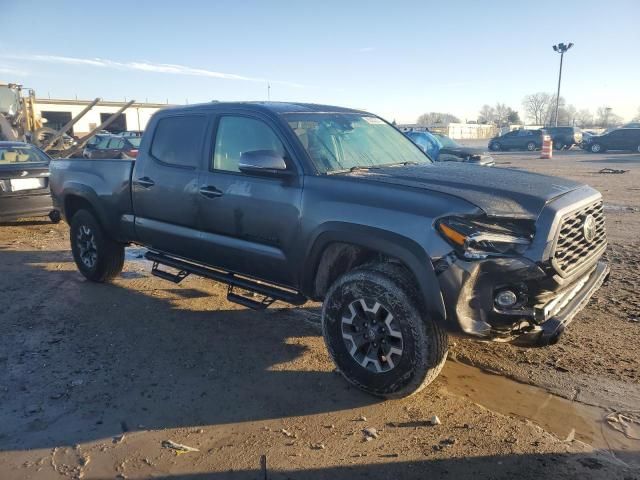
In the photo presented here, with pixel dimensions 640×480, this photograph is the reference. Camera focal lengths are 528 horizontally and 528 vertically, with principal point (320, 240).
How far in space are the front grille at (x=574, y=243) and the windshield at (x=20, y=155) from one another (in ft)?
30.6

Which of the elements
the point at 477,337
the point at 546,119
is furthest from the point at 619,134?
the point at 546,119

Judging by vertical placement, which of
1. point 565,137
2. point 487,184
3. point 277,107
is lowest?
point 487,184

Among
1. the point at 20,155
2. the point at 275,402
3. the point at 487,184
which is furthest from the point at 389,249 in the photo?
the point at 20,155

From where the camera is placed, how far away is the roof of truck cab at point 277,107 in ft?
14.4

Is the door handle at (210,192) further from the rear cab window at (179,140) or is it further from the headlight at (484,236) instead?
the headlight at (484,236)

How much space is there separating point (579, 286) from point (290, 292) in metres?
2.10

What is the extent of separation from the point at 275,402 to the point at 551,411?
70.7 inches

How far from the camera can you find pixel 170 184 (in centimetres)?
486

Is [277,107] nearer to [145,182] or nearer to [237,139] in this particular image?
[237,139]

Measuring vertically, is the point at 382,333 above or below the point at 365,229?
below

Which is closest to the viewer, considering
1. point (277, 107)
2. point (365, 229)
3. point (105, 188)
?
point (365, 229)

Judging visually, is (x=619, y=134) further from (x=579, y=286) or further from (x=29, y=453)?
(x=29, y=453)

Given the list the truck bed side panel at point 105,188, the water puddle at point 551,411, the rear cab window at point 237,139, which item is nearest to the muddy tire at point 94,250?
the truck bed side panel at point 105,188

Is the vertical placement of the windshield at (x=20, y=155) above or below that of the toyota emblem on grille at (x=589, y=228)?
above
